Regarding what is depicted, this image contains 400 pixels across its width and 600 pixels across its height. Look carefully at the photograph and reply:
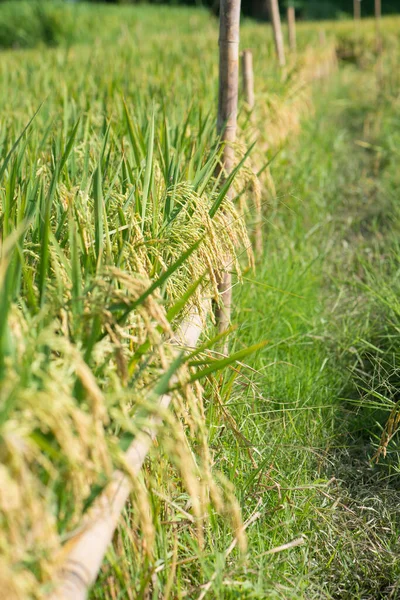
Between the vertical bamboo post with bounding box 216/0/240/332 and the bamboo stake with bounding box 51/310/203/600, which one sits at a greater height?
the vertical bamboo post with bounding box 216/0/240/332

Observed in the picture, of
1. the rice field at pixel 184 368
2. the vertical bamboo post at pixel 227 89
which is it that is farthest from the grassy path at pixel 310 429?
the vertical bamboo post at pixel 227 89

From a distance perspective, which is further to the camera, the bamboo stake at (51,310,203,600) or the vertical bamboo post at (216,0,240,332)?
the vertical bamboo post at (216,0,240,332)

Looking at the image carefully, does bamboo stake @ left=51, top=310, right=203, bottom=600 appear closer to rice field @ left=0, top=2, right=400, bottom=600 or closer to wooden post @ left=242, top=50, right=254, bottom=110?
rice field @ left=0, top=2, right=400, bottom=600

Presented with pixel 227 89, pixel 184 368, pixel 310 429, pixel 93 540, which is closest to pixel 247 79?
pixel 227 89

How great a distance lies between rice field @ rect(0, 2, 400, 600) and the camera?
1.10m

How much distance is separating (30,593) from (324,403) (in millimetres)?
1542

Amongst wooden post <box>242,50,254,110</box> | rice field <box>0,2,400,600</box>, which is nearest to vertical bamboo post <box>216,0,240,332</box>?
rice field <box>0,2,400,600</box>

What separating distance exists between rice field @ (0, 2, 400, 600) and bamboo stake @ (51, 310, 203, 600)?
0.02 metres

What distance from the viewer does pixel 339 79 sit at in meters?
8.35

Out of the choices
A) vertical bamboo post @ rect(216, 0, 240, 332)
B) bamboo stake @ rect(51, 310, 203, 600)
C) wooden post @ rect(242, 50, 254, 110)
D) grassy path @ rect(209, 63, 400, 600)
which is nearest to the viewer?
bamboo stake @ rect(51, 310, 203, 600)

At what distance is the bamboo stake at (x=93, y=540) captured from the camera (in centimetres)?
106

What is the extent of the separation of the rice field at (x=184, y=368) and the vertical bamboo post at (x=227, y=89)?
0.20ft

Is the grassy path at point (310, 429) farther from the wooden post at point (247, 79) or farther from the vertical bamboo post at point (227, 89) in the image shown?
the wooden post at point (247, 79)

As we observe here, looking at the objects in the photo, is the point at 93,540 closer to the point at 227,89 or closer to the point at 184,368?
the point at 184,368
